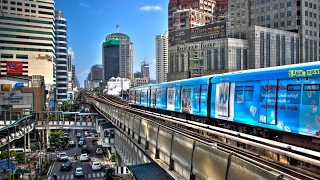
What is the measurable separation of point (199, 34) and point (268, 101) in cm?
5967

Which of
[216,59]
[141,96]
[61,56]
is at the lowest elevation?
[141,96]

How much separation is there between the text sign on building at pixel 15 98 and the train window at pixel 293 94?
2417 inches

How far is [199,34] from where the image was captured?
71.3m

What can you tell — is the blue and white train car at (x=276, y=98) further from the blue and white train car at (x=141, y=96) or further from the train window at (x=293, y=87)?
the blue and white train car at (x=141, y=96)

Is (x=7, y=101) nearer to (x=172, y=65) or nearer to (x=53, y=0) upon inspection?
(x=172, y=65)

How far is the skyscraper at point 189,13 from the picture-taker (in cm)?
9862

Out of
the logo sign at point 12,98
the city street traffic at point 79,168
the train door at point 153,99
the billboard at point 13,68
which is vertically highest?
the billboard at point 13,68

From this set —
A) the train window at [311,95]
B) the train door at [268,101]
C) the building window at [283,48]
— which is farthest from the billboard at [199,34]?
the train window at [311,95]

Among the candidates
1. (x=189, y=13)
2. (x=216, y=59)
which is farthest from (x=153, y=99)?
(x=189, y=13)

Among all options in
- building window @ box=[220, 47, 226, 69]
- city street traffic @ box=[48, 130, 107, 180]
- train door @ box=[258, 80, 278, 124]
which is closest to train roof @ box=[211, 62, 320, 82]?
train door @ box=[258, 80, 278, 124]

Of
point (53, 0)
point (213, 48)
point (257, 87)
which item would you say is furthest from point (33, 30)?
point (257, 87)

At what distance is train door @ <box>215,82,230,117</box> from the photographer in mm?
16703

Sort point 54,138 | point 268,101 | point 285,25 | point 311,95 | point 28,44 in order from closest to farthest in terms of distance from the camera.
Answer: point 311,95 → point 268,101 → point 54,138 → point 285,25 → point 28,44

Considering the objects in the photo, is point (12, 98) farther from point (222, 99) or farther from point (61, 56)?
point (61, 56)
